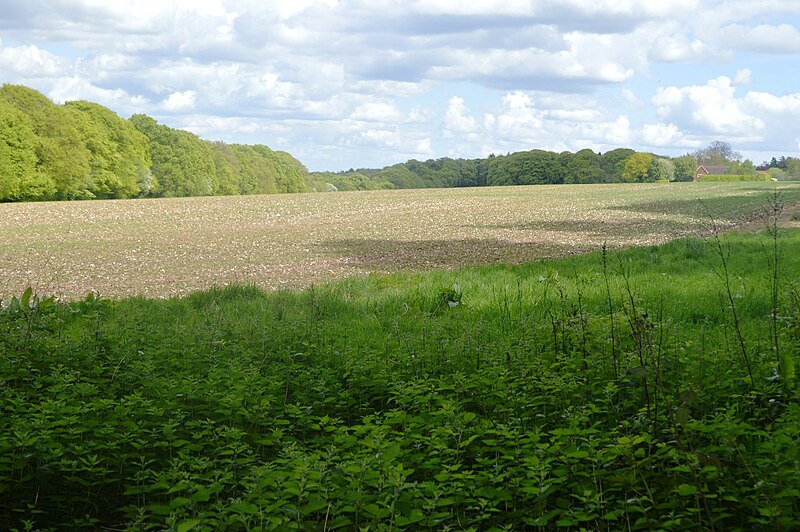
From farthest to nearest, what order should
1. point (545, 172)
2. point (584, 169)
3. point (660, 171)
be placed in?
1. point (545, 172)
2. point (584, 169)
3. point (660, 171)

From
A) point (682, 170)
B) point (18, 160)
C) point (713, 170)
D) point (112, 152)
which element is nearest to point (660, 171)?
point (682, 170)

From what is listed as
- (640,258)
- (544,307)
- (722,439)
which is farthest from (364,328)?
(640,258)

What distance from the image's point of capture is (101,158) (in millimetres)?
78688

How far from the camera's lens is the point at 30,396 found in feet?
20.2

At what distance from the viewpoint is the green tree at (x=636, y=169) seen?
142 meters

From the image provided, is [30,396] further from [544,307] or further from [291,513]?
[544,307]

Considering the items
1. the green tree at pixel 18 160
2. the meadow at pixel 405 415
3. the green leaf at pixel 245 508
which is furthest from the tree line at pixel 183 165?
the green leaf at pixel 245 508

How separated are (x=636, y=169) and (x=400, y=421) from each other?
145790 millimetres

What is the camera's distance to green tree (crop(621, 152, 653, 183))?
142m

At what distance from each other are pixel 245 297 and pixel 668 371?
766cm

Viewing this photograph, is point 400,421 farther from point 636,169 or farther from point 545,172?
point 636,169

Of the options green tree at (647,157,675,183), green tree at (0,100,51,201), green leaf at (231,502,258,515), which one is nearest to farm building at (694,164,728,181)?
green tree at (647,157,675,183)

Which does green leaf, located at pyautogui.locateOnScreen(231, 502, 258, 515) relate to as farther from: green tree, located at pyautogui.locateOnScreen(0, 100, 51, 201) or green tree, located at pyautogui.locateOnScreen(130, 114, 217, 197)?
green tree, located at pyautogui.locateOnScreen(130, 114, 217, 197)

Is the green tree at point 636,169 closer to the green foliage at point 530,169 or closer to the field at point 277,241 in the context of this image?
the green foliage at point 530,169
